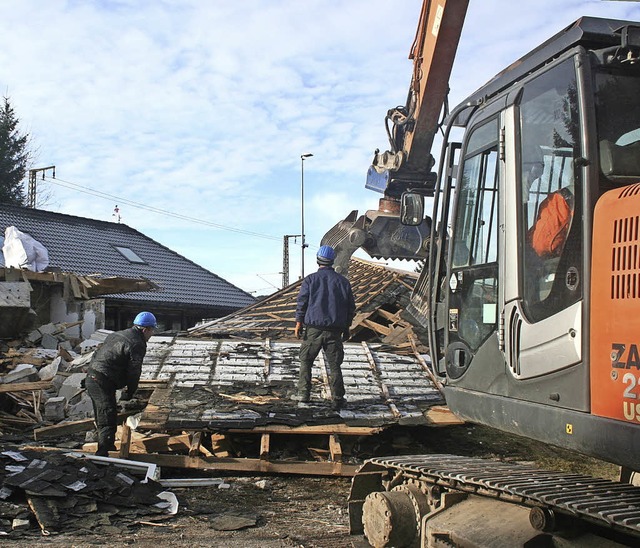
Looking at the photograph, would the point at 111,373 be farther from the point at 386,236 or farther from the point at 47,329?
the point at 47,329

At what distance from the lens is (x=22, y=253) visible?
1670 cm

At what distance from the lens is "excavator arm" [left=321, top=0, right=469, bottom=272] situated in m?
10.1

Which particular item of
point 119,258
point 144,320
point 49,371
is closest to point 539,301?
point 144,320

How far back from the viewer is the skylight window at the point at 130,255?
24.9m

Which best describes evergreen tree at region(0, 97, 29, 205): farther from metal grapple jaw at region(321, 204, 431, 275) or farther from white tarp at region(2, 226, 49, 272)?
metal grapple jaw at region(321, 204, 431, 275)

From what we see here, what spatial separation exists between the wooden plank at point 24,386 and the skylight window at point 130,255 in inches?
524

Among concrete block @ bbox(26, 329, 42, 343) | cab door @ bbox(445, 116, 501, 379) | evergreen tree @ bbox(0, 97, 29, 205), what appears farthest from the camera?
evergreen tree @ bbox(0, 97, 29, 205)

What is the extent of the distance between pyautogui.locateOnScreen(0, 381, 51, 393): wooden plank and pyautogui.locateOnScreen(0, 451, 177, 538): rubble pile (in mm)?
4726

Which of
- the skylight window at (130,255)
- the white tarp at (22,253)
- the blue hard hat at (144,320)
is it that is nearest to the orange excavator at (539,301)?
the blue hard hat at (144,320)

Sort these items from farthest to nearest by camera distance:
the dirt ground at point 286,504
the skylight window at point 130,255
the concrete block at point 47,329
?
the skylight window at point 130,255
the concrete block at point 47,329
the dirt ground at point 286,504

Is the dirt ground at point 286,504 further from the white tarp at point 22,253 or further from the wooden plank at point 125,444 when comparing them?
the white tarp at point 22,253

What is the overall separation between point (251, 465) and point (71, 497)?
193 centimetres

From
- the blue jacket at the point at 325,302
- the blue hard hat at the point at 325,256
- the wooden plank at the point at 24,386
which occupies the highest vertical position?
the blue hard hat at the point at 325,256

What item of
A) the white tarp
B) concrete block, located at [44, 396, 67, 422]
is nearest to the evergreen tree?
the white tarp
